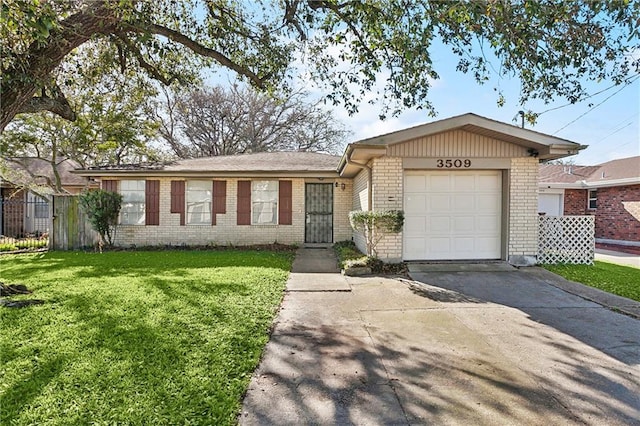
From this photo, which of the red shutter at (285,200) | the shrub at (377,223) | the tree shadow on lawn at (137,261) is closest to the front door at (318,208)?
the red shutter at (285,200)

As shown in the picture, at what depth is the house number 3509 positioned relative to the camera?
320 inches

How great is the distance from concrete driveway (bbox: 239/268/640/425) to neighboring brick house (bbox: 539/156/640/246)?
11935 millimetres

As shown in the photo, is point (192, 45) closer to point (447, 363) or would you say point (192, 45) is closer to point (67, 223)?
point (447, 363)

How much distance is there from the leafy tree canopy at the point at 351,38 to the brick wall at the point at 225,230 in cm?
443

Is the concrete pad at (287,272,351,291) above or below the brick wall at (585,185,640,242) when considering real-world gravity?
below

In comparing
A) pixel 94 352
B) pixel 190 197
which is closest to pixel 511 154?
pixel 94 352

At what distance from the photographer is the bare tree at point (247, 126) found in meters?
25.4

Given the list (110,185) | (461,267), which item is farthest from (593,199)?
(110,185)

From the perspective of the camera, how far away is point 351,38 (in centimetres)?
715

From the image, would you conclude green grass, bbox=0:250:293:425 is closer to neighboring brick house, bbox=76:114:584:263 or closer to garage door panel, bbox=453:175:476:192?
neighboring brick house, bbox=76:114:584:263

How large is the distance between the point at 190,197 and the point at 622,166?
1856 centimetres

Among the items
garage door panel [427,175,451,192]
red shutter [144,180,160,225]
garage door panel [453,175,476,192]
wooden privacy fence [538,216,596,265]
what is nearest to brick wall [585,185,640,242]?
wooden privacy fence [538,216,596,265]

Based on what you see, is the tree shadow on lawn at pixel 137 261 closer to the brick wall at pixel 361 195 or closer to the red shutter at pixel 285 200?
the red shutter at pixel 285 200

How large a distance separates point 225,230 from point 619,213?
16.1 meters
